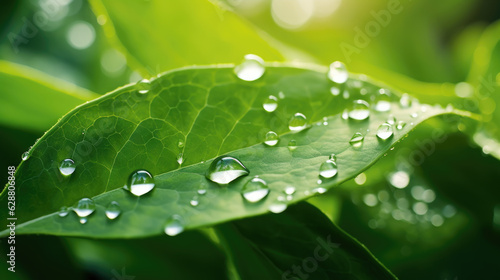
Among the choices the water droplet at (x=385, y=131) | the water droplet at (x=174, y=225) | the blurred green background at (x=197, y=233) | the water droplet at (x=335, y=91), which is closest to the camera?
the water droplet at (x=174, y=225)

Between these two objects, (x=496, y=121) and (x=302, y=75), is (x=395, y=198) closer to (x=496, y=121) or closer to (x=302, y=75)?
(x=496, y=121)

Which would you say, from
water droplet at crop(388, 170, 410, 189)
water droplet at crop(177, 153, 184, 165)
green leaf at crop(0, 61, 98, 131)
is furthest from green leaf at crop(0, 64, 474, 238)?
water droplet at crop(388, 170, 410, 189)

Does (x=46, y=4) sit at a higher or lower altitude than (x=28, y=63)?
higher

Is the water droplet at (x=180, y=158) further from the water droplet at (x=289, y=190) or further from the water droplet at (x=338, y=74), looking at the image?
the water droplet at (x=338, y=74)

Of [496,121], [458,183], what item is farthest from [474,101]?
[458,183]

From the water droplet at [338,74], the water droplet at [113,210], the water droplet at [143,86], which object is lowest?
the water droplet at [113,210]

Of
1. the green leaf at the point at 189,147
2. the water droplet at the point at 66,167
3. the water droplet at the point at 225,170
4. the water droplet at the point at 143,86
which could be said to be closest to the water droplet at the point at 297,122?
the green leaf at the point at 189,147

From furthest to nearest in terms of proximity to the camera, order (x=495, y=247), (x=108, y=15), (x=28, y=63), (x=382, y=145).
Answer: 1. (x=28, y=63)
2. (x=495, y=247)
3. (x=108, y=15)
4. (x=382, y=145)
